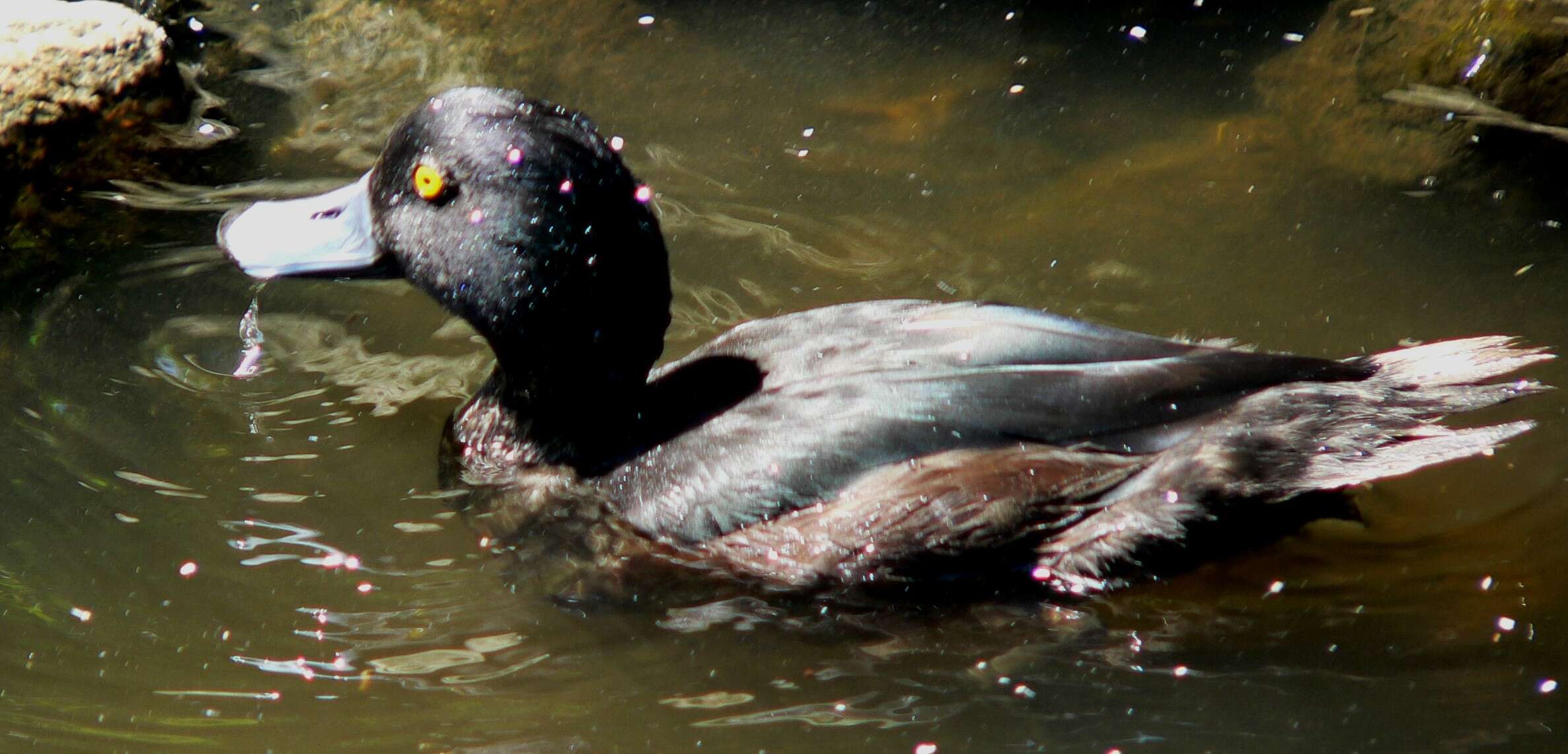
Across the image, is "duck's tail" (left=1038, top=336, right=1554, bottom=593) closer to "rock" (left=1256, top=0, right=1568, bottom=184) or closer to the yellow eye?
the yellow eye

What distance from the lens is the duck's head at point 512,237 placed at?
317 cm

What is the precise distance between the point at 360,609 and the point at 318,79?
3.34 meters

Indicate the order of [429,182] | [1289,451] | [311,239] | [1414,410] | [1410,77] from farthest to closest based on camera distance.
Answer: [1410,77] → [311,239] → [429,182] → [1414,410] → [1289,451]

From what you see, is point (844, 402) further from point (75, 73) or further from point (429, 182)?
point (75, 73)

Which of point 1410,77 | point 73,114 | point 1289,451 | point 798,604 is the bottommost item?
point 798,604

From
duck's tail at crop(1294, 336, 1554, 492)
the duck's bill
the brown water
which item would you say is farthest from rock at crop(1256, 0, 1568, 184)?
the duck's bill

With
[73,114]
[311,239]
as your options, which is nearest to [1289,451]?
[311,239]

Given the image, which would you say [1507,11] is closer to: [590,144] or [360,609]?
[590,144]

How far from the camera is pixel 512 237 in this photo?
10.6ft

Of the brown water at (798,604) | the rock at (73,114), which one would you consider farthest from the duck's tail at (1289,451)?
the rock at (73,114)

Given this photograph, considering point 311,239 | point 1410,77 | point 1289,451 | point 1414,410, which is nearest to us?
point 1289,451

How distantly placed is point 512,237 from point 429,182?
0.26 meters

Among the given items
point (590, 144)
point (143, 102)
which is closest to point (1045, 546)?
point (590, 144)

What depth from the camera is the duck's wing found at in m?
3.02
